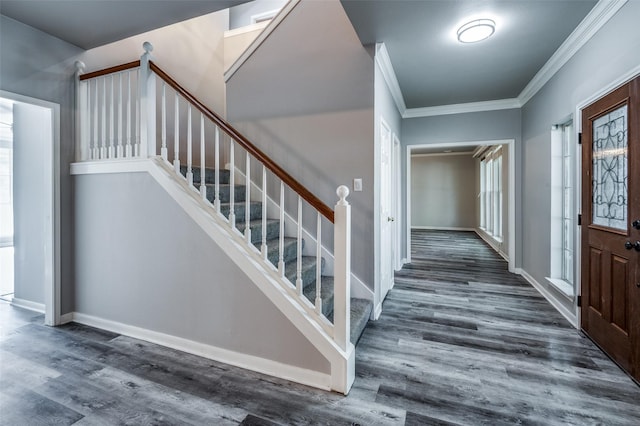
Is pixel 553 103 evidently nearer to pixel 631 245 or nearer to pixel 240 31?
pixel 631 245

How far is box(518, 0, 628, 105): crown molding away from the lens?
2.19 meters

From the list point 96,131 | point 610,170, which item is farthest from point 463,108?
point 96,131

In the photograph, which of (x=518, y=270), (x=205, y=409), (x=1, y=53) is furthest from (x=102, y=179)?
(x=518, y=270)

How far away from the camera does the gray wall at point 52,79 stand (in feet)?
7.97

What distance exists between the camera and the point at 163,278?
95.0 inches

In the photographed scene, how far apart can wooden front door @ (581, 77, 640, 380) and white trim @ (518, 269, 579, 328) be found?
19 centimetres

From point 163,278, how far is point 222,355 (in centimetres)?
79

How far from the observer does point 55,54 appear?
8.90 ft

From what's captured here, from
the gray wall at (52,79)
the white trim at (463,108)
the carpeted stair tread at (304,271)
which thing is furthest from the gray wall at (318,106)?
the white trim at (463,108)

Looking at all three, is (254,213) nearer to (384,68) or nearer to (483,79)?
(384,68)

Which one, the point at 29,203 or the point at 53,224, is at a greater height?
the point at 29,203

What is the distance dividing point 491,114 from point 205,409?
5133mm

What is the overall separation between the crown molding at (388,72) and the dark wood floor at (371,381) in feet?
8.47

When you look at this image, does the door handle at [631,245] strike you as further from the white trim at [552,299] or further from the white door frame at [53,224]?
the white door frame at [53,224]
